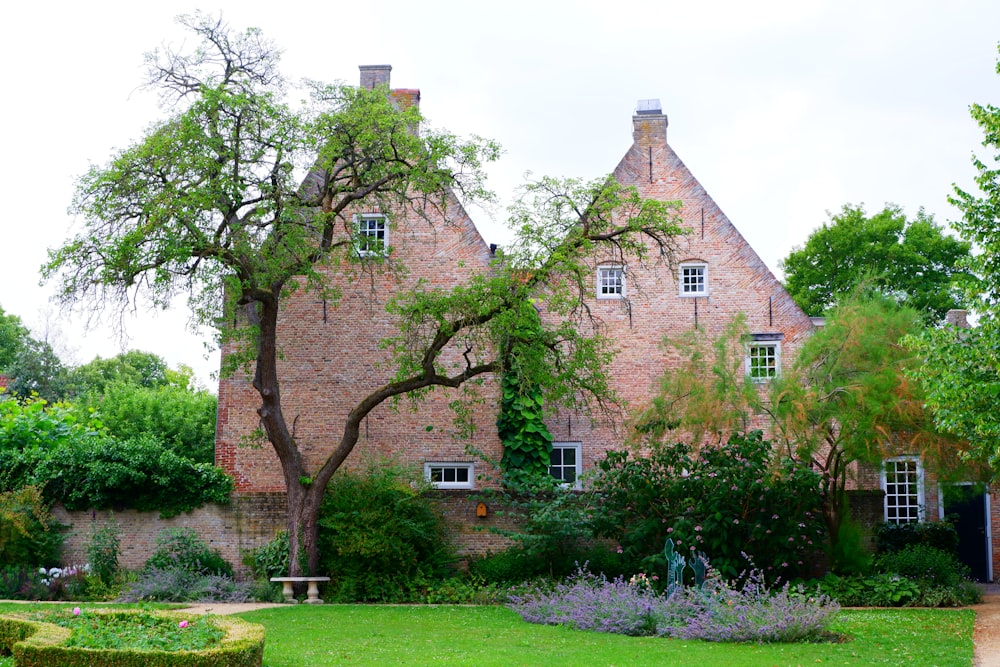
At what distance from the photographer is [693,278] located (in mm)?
23281

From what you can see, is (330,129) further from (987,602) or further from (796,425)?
(987,602)

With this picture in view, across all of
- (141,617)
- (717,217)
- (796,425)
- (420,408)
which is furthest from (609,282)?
(141,617)

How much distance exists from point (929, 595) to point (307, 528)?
432 inches

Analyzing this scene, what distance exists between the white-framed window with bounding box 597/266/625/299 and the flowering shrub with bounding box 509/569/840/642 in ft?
29.2

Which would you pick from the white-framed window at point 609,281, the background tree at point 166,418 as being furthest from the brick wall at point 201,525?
the background tree at point 166,418

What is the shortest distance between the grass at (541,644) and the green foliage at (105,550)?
10.2 ft

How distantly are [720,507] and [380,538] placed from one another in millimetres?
6134

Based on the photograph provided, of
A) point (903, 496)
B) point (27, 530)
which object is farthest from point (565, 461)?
point (27, 530)

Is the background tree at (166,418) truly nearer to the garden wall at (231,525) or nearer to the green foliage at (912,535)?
the garden wall at (231,525)

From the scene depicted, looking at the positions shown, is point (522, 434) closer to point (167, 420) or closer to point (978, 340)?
point (978, 340)

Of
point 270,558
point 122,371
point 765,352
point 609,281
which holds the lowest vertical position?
point 270,558

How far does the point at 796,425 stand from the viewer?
58.9ft

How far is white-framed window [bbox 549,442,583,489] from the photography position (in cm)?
2255

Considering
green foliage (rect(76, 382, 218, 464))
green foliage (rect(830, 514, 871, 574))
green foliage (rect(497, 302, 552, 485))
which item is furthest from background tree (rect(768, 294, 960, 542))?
green foliage (rect(76, 382, 218, 464))
